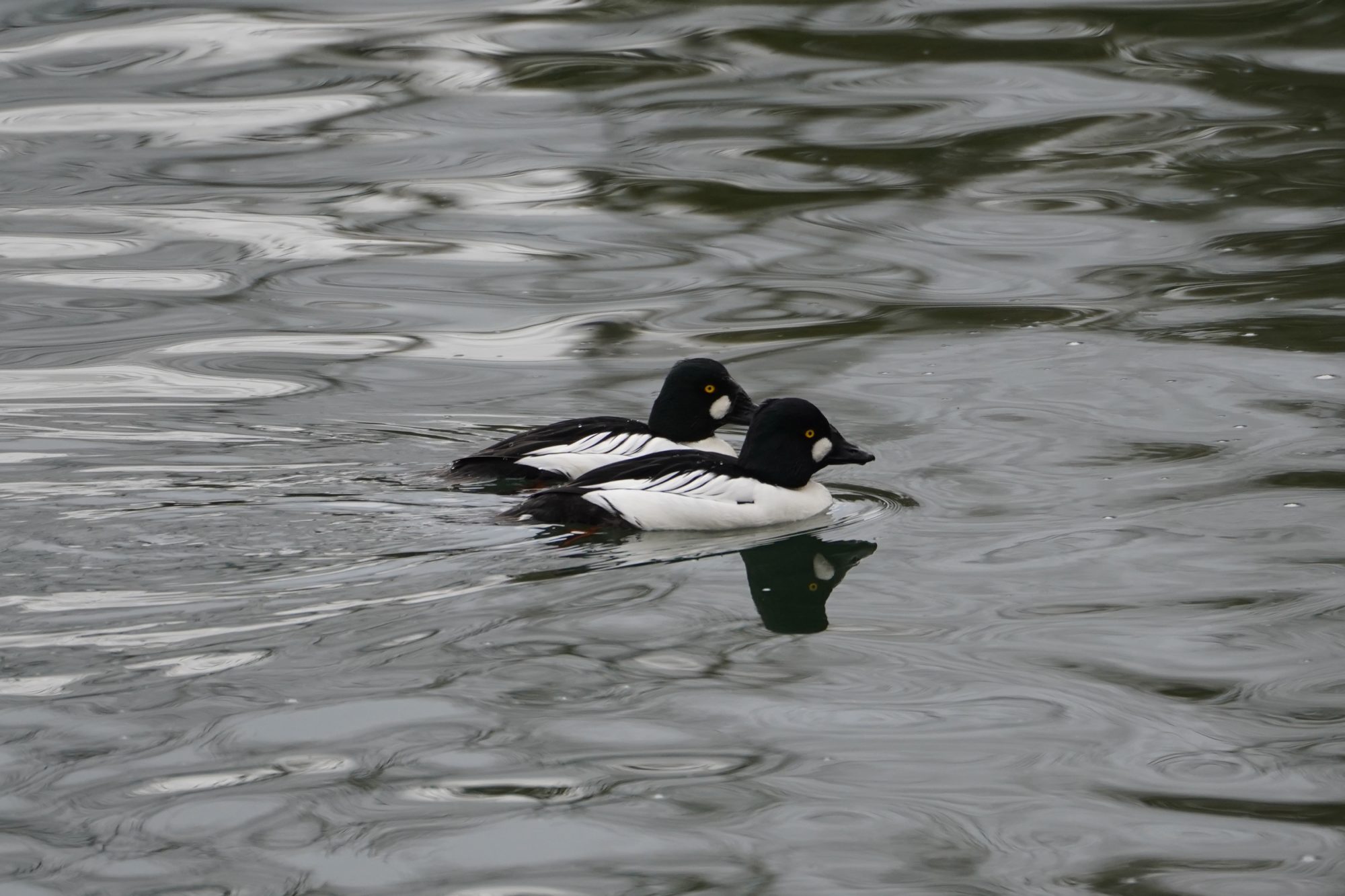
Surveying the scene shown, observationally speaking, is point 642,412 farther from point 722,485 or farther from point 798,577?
point 798,577

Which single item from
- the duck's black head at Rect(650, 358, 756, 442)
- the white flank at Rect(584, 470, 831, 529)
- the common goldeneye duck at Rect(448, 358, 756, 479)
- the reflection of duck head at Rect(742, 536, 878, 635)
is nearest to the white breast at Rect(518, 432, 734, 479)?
the common goldeneye duck at Rect(448, 358, 756, 479)

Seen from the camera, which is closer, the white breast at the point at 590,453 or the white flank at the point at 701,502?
the white flank at the point at 701,502

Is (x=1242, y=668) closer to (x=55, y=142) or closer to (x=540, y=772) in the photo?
(x=540, y=772)

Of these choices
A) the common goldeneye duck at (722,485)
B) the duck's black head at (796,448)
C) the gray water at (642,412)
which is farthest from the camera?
the duck's black head at (796,448)

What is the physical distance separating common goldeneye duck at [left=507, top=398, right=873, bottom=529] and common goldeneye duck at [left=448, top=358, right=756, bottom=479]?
1.28ft

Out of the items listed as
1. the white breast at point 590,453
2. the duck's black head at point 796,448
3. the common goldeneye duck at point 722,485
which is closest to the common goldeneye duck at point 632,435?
the white breast at point 590,453

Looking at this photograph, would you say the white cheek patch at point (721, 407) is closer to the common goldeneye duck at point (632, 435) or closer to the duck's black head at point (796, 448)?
the common goldeneye duck at point (632, 435)

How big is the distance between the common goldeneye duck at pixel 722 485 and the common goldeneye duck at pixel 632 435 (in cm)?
39

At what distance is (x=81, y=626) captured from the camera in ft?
20.1

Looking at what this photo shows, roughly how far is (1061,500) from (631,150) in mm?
6838

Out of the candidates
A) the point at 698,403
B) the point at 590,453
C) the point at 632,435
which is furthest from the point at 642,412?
the point at 590,453

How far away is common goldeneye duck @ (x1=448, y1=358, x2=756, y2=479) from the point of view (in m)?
8.02

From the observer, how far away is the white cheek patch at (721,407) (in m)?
8.55

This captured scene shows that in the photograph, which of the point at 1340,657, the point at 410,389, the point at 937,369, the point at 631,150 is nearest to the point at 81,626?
the point at 410,389
